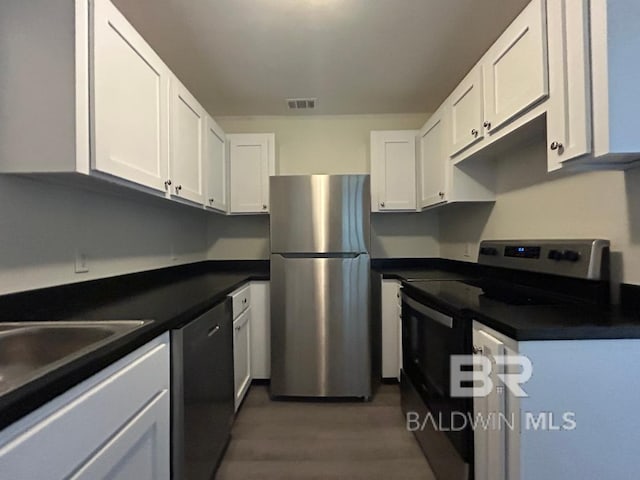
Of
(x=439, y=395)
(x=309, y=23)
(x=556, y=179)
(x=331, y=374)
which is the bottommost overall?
(x=331, y=374)

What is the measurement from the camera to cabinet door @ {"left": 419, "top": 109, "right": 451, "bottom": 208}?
8.08 feet

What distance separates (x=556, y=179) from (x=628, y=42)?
76 cm

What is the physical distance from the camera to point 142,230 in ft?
7.27

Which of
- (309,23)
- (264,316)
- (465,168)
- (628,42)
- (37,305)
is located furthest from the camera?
(264,316)

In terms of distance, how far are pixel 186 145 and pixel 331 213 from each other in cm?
104

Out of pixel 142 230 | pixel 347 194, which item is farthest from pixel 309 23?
pixel 142 230

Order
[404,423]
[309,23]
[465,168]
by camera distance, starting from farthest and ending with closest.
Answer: [465,168]
[404,423]
[309,23]

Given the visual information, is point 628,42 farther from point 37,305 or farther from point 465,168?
point 37,305

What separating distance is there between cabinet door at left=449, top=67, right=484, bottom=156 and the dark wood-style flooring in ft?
5.74

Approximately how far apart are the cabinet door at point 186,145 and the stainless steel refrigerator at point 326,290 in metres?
0.59

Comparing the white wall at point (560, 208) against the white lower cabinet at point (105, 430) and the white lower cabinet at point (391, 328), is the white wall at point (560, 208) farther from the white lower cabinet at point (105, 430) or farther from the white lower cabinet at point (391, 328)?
the white lower cabinet at point (105, 430)

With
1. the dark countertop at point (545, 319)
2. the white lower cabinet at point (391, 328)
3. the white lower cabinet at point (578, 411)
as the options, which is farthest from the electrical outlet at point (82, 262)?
the white lower cabinet at point (391, 328)

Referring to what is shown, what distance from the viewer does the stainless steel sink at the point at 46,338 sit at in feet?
3.57

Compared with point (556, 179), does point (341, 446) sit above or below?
below
